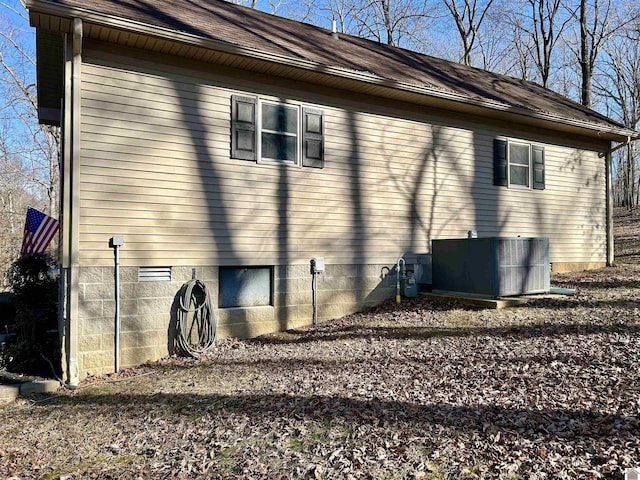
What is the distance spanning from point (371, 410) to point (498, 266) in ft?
14.8

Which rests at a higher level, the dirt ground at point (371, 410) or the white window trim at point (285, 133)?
the white window trim at point (285, 133)

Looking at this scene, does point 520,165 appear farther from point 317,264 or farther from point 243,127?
point 243,127

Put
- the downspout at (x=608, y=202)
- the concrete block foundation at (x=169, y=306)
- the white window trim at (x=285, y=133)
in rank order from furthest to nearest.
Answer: the downspout at (x=608, y=202), the white window trim at (x=285, y=133), the concrete block foundation at (x=169, y=306)

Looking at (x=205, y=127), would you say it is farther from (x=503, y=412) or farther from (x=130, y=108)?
(x=503, y=412)

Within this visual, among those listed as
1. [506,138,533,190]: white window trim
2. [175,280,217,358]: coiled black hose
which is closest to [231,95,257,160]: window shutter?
[175,280,217,358]: coiled black hose

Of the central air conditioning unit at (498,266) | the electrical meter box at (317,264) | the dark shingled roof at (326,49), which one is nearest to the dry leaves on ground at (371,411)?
the central air conditioning unit at (498,266)

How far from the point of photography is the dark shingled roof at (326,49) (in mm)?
7113

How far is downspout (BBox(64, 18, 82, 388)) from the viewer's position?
6.07 metres

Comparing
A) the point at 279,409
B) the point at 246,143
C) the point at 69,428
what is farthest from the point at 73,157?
the point at 279,409

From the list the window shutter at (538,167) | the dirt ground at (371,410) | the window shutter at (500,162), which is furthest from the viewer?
the window shutter at (538,167)

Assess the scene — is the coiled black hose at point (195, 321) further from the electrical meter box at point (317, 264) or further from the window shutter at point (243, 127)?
the window shutter at point (243, 127)

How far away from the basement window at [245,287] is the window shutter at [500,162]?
5.41m

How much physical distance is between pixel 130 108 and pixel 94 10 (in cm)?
123

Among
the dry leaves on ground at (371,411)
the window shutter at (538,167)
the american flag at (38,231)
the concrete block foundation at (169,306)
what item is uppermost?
the window shutter at (538,167)
